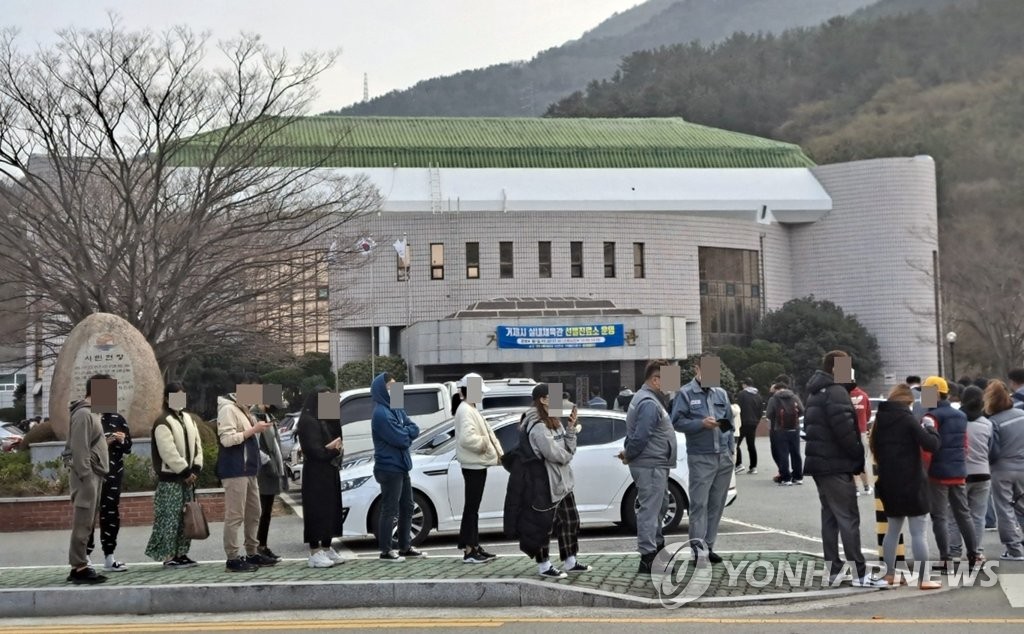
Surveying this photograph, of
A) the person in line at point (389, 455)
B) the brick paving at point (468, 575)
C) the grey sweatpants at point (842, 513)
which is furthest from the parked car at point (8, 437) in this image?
the grey sweatpants at point (842, 513)

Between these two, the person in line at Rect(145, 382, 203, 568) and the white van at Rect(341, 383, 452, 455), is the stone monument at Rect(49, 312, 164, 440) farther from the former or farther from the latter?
the person in line at Rect(145, 382, 203, 568)

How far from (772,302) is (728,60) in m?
85.5

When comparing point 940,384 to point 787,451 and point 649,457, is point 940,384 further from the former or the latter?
point 787,451

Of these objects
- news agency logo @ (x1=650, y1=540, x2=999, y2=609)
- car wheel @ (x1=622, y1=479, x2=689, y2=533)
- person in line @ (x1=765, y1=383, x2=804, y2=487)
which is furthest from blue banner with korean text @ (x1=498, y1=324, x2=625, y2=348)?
news agency logo @ (x1=650, y1=540, x2=999, y2=609)

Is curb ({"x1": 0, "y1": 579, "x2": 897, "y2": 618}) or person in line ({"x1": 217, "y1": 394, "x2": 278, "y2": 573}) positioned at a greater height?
person in line ({"x1": 217, "y1": 394, "x2": 278, "y2": 573})

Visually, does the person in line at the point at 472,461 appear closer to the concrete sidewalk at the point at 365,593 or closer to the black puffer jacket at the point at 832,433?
the concrete sidewalk at the point at 365,593

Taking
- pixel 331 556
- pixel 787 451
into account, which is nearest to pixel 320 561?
pixel 331 556

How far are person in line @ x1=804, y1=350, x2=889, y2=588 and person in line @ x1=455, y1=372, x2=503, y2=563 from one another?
9.67 ft

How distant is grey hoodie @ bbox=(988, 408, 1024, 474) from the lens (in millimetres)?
11789

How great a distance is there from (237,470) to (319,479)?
749mm

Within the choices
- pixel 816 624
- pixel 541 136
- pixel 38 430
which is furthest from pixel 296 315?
pixel 541 136

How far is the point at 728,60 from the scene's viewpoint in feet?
479

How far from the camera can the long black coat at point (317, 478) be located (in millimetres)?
11203

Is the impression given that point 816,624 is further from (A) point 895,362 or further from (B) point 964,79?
(B) point 964,79
